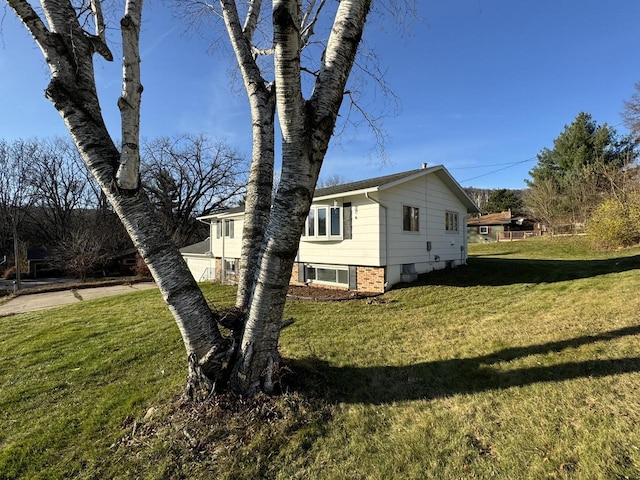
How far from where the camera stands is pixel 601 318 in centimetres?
495

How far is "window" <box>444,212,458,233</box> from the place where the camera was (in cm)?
1295

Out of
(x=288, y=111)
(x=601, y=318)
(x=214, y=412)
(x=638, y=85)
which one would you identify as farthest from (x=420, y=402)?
(x=638, y=85)

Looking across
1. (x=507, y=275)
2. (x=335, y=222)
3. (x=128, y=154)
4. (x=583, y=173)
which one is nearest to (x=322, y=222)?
(x=335, y=222)

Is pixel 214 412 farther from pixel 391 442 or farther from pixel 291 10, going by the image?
pixel 291 10

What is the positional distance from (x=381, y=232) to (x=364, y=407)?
271 inches

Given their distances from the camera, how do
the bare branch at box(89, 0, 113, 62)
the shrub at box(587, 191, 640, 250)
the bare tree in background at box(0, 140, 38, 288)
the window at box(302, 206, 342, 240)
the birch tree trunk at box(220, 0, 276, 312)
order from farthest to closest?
the bare tree in background at box(0, 140, 38, 288)
the shrub at box(587, 191, 640, 250)
the window at box(302, 206, 342, 240)
the birch tree trunk at box(220, 0, 276, 312)
the bare branch at box(89, 0, 113, 62)

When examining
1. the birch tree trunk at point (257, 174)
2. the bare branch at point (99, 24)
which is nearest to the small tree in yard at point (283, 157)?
the bare branch at point (99, 24)

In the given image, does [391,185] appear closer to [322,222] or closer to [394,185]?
[394,185]

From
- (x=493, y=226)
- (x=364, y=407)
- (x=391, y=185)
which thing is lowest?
(x=364, y=407)

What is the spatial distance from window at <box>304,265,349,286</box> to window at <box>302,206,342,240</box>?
117 centimetres

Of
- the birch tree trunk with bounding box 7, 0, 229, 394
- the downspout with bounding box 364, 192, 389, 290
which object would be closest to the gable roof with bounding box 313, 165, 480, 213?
the downspout with bounding box 364, 192, 389, 290

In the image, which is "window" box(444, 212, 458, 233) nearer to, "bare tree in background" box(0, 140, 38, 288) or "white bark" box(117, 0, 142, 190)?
"white bark" box(117, 0, 142, 190)

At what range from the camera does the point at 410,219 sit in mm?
10789

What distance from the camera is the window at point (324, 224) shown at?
412 inches
